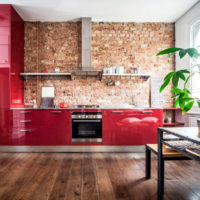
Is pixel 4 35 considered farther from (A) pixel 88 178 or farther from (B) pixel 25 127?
(A) pixel 88 178

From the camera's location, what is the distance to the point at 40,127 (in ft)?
11.8

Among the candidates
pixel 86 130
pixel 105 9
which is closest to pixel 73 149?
pixel 86 130

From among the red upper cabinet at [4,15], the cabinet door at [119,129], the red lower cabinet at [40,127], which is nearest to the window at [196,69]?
the cabinet door at [119,129]

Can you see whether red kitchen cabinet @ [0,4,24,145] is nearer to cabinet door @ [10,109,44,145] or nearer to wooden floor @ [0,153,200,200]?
cabinet door @ [10,109,44,145]

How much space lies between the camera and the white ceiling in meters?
3.65

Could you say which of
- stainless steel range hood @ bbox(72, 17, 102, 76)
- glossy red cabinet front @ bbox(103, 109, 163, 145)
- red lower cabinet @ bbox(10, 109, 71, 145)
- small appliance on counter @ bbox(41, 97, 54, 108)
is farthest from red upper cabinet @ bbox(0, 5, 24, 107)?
glossy red cabinet front @ bbox(103, 109, 163, 145)

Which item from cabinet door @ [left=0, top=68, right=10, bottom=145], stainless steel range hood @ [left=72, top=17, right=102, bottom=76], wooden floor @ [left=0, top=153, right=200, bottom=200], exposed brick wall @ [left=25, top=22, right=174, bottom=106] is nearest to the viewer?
wooden floor @ [left=0, top=153, right=200, bottom=200]

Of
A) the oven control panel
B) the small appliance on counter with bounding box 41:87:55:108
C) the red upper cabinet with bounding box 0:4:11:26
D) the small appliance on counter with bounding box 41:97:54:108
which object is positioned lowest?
the oven control panel

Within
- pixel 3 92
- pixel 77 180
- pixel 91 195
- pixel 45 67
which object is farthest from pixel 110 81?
pixel 91 195

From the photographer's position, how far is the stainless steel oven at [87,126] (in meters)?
3.64

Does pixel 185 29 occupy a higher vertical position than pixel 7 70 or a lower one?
higher

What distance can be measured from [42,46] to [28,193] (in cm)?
339

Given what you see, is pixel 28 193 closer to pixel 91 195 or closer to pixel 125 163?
pixel 91 195

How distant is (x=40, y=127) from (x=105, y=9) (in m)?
2.73
